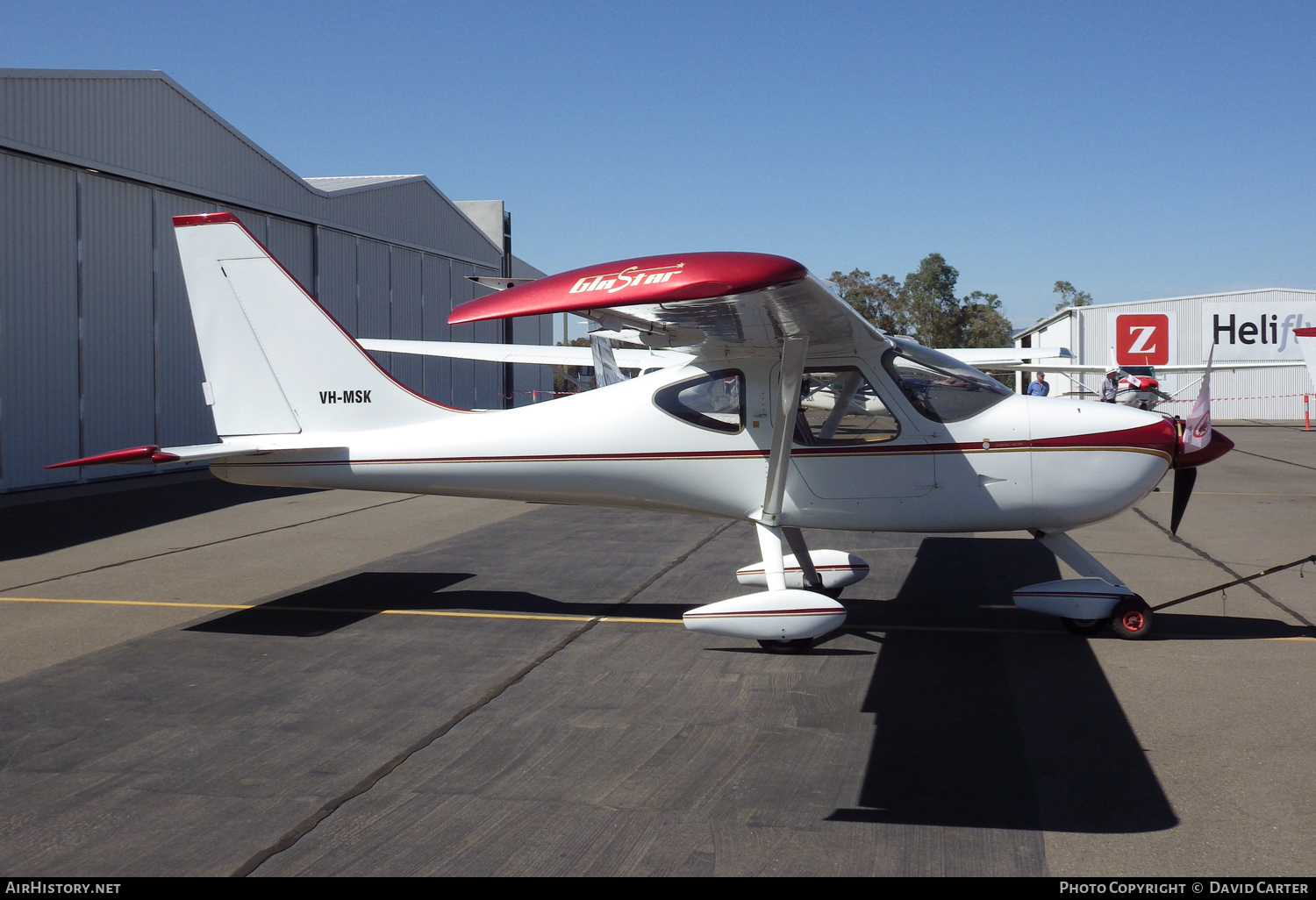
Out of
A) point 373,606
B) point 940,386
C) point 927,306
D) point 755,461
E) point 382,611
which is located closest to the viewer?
point 940,386

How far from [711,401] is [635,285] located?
8.85 ft

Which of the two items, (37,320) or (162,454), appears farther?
A: (37,320)

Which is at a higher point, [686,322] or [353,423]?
[686,322]

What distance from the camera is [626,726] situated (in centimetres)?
468

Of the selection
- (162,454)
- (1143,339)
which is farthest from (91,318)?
(1143,339)

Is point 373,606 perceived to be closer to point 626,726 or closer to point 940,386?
point 626,726

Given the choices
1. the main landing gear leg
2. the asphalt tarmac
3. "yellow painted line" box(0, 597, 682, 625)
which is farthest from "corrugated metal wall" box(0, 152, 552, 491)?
the main landing gear leg

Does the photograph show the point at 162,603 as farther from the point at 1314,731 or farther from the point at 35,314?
the point at 35,314

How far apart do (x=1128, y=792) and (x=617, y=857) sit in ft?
6.96

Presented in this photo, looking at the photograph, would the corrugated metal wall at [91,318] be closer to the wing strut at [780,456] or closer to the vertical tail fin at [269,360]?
the vertical tail fin at [269,360]

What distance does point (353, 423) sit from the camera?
6930 millimetres

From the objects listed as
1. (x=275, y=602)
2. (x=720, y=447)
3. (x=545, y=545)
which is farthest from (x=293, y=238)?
(x=720, y=447)

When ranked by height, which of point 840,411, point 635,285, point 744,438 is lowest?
point 744,438

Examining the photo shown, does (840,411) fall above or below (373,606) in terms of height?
above
